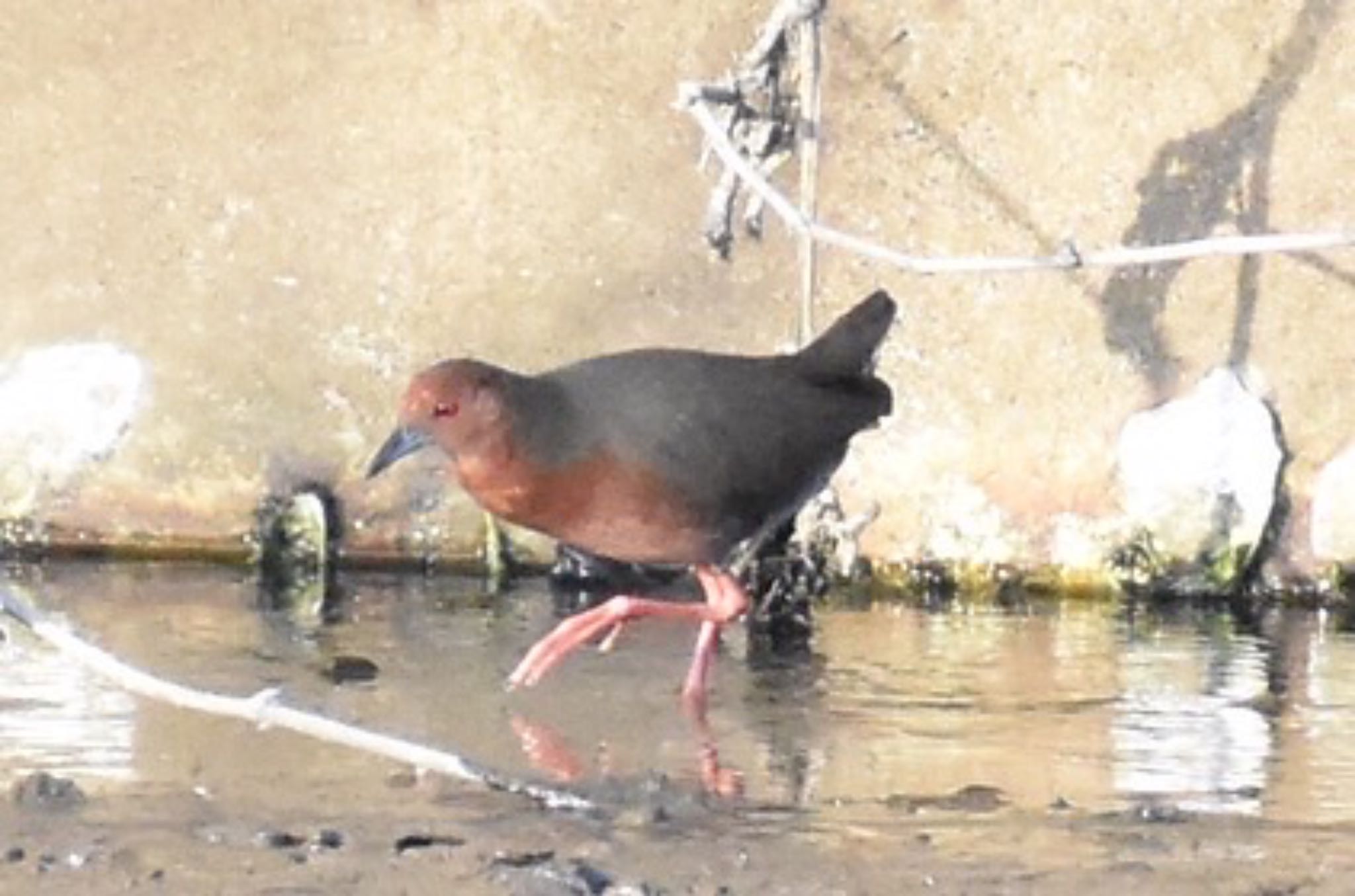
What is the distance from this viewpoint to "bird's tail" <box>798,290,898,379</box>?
7773mm

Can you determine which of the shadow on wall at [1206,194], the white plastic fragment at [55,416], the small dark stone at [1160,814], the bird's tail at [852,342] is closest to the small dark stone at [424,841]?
the small dark stone at [1160,814]

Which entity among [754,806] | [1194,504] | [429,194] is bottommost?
[754,806]

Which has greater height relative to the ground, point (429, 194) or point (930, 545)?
point (429, 194)

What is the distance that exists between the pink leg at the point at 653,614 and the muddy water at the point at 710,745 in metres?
0.08

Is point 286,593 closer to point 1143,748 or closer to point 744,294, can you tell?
point 744,294

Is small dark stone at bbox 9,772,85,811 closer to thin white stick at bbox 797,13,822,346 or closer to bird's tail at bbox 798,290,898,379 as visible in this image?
bird's tail at bbox 798,290,898,379

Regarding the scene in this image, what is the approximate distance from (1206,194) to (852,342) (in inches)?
65.8

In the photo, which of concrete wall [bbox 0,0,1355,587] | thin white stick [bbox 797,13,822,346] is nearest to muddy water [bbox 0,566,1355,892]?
concrete wall [bbox 0,0,1355,587]

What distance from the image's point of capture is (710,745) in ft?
22.4

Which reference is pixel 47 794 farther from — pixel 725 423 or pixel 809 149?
pixel 809 149

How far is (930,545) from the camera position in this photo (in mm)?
8992

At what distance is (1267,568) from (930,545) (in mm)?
899

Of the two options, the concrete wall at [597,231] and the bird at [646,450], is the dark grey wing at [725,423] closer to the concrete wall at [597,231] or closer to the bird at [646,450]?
the bird at [646,450]

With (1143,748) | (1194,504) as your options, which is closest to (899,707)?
(1143,748)
